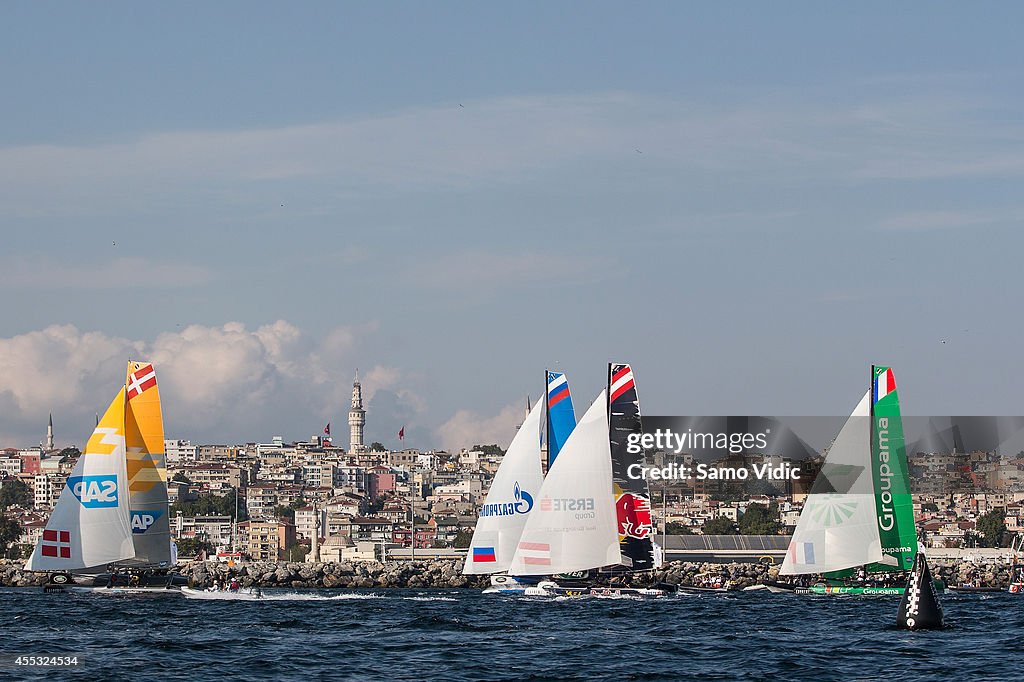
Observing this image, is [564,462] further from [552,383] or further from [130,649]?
[130,649]

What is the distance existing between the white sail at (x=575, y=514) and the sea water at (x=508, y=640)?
5.69 feet

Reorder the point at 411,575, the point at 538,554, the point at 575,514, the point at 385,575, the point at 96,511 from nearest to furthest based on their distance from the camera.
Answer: the point at 575,514 < the point at 538,554 < the point at 96,511 < the point at 411,575 < the point at 385,575

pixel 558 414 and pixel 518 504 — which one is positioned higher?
pixel 558 414

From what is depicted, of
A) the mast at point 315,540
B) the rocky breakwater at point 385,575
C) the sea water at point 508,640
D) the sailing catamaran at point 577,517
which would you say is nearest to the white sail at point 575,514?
the sailing catamaran at point 577,517

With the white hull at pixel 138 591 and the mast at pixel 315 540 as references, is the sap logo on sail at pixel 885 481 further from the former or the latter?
the mast at pixel 315 540

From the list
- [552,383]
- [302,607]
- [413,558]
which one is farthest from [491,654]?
[413,558]

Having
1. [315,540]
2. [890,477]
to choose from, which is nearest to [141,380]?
[890,477]

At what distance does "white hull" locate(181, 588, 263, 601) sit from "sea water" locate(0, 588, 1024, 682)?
1.64 meters

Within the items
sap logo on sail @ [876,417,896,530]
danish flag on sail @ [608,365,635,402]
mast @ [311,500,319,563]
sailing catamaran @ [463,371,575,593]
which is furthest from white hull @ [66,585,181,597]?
mast @ [311,500,319,563]

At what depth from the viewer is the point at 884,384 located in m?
64.2

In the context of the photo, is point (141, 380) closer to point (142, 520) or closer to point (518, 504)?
point (142, 520)

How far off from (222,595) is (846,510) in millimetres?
25430

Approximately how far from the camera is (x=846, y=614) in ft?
170

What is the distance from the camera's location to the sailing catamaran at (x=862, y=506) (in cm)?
6372
